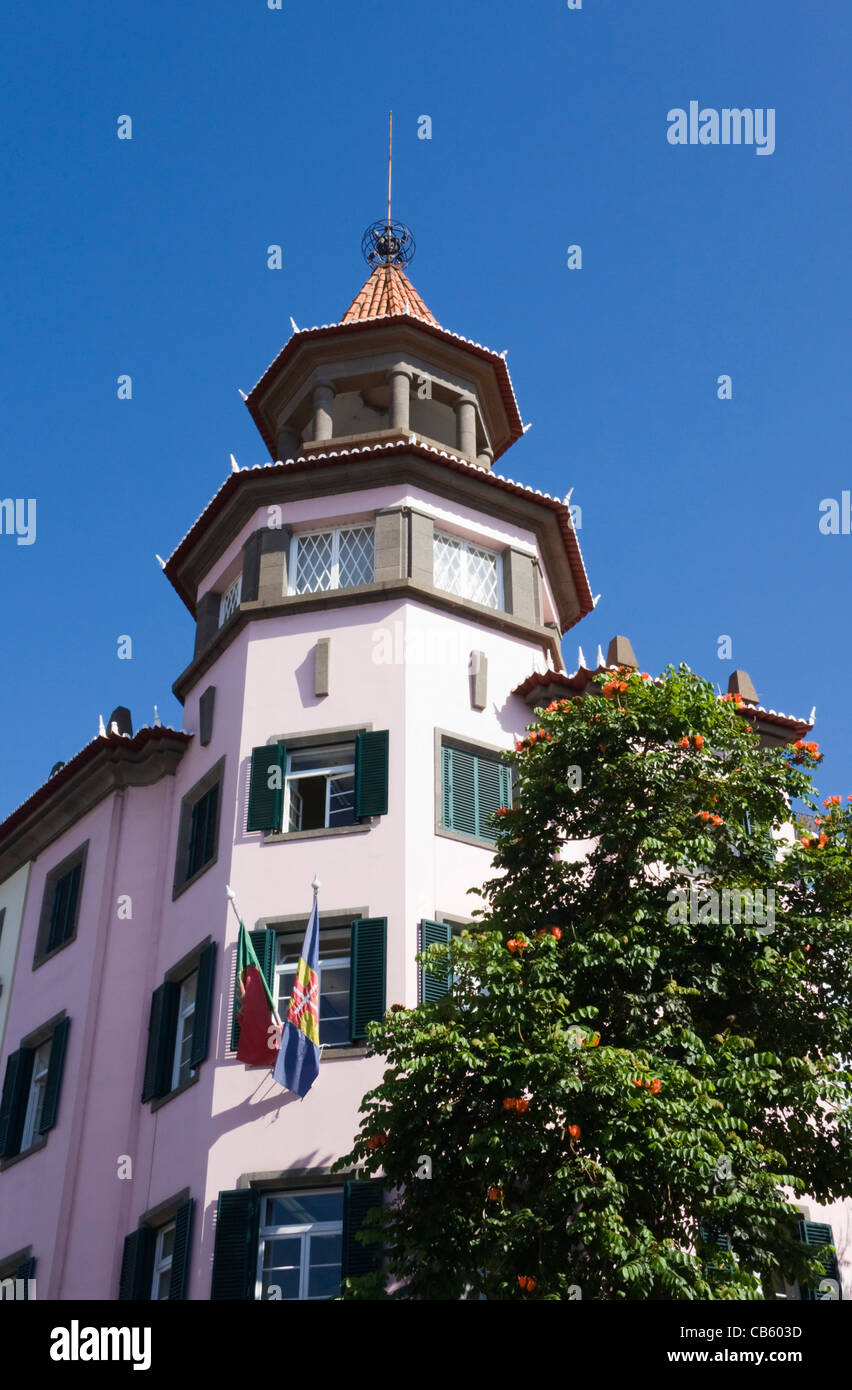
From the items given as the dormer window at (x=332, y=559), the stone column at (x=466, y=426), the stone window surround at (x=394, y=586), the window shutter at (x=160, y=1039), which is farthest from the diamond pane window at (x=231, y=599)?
the window shutter at (x=160, y=1039)

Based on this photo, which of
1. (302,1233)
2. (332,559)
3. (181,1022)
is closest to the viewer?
(302,1233)

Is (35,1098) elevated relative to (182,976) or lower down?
lower down

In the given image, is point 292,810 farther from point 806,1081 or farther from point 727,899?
point 806,1081

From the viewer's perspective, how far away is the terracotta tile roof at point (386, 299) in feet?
105

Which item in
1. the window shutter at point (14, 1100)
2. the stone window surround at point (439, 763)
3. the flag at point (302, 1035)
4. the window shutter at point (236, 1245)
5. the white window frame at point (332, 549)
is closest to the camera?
the window shutter at point (236, 1245)

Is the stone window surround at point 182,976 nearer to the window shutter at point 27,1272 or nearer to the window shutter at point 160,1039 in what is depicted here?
the window shutter at point 160,1039

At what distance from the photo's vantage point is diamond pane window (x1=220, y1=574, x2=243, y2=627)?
2727cm

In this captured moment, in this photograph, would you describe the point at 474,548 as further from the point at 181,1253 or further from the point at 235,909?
the point at 181,1253

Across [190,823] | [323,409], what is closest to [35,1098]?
[190,823]

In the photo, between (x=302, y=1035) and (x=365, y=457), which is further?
(x=365, y=457)

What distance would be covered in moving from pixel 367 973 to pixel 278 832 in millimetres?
2967

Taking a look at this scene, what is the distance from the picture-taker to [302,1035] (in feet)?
65.4

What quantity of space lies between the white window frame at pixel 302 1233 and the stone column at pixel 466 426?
14.5 metres

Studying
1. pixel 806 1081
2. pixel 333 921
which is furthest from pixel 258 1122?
pixel 806 1081
